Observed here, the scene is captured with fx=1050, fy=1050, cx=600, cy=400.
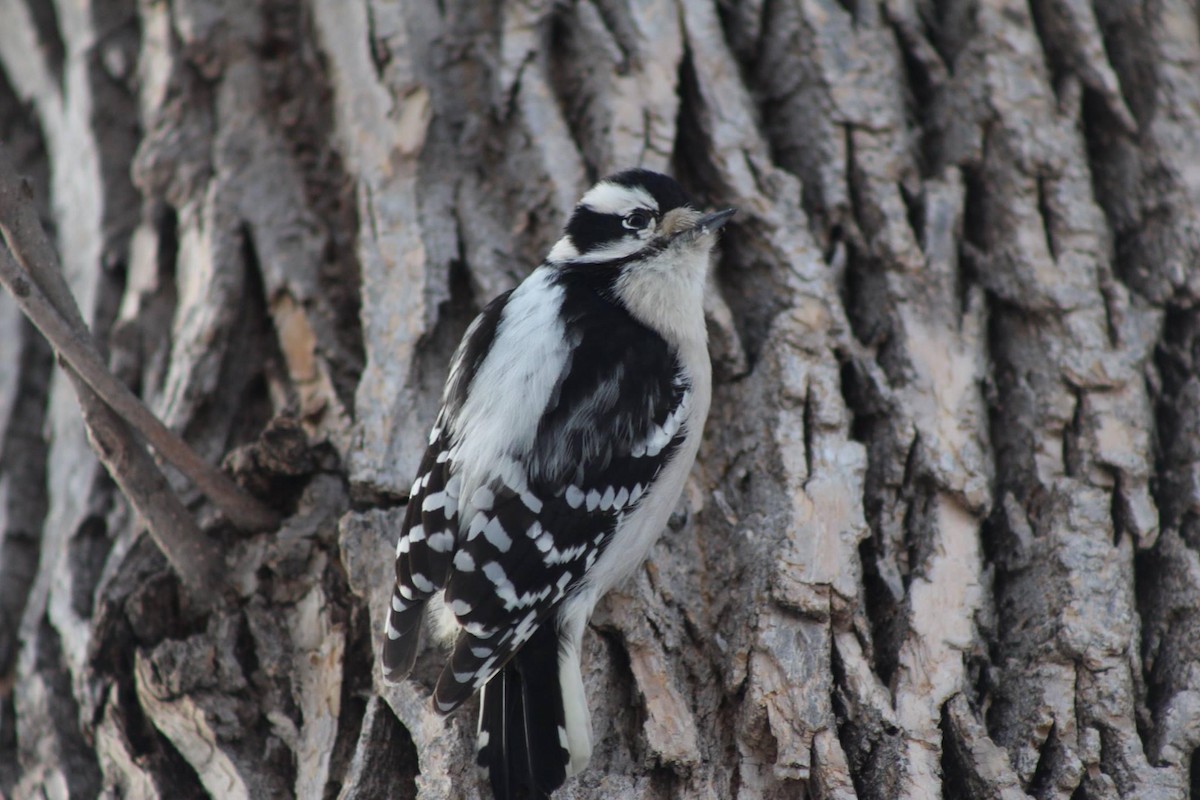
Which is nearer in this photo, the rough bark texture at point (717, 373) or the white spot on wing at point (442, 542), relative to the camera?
the rough bark texture at point (717, 373)

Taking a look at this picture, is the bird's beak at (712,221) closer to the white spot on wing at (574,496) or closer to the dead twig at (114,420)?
the white spot on wing at (574,496)

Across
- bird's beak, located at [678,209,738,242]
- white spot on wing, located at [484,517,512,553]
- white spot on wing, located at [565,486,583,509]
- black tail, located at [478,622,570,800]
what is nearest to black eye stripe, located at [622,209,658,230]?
bird's beak, located at [678,209,738,242]

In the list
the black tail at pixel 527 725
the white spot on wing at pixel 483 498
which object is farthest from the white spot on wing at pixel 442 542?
the black tail at pixel 527 725

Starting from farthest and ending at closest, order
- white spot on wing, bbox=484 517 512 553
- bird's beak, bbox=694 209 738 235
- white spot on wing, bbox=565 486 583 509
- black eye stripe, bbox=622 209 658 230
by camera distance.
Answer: black eye stripe, bbox=622 209 658 230 → bird's beak, bbox=694 209 738 235 → white spot on wing, bbox=565 486 583 509 → white spot on wing, bbox=484 517 512 553

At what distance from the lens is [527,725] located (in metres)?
2.56

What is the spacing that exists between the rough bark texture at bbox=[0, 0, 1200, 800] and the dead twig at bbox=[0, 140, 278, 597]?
0.39 feet

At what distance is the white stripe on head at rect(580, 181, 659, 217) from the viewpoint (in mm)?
3229

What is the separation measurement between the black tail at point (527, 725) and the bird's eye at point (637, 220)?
4.22 feet

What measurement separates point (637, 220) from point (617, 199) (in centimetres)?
12

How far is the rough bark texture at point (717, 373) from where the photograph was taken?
256 cm

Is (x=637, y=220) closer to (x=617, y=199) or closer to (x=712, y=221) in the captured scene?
(x=617, y=199)

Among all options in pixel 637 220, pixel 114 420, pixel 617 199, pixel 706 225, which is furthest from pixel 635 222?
pixel 114 420

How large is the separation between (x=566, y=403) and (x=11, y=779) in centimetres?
190

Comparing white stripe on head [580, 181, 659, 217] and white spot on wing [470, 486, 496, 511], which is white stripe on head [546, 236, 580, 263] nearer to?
white stripe on head [580, 181, 659, 217]
